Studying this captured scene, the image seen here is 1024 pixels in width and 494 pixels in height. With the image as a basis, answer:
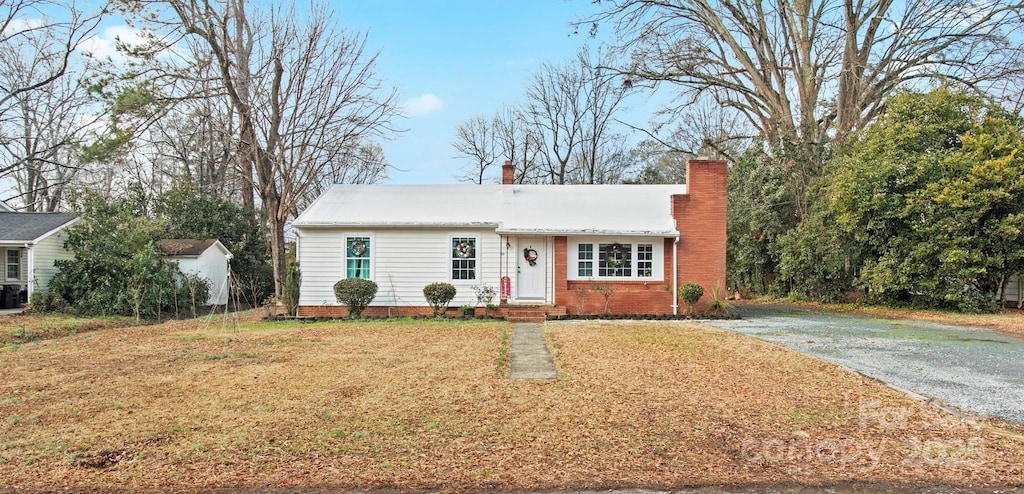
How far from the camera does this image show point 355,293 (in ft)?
49.1

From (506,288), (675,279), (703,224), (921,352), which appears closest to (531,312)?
(506,288)

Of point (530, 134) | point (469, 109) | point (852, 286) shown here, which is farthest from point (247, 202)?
point (852, 286)

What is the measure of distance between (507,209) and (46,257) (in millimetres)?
14529

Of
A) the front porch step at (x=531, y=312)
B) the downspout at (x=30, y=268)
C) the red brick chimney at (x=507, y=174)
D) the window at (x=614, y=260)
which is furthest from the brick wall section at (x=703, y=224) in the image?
the downspout at (x=30, y=268)

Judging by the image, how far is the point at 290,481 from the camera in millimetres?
4020

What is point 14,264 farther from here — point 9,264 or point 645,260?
point 645,260

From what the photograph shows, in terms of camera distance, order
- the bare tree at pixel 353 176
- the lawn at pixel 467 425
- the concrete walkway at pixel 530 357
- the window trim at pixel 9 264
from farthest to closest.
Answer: the bare tree at pixel 353 176, the window trim at pixel 9 264, the concrete walkway at pixel 530 357, the lawn at pixel 467 425

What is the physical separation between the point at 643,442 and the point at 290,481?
2644 mm

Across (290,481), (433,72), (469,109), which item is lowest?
(290,481)

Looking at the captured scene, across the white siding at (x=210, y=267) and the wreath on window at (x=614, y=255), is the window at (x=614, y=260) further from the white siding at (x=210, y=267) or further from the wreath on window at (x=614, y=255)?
the white siding at (x=210, y=267)

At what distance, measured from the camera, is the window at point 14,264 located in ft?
64.1

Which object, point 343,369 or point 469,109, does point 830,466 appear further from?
point 469,109


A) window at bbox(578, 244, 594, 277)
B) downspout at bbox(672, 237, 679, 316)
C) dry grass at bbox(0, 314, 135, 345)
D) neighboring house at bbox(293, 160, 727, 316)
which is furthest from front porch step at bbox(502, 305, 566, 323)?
dry grass at bbox(0, 314, 135, 345)

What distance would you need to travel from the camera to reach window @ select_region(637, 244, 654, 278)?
52.5ft
